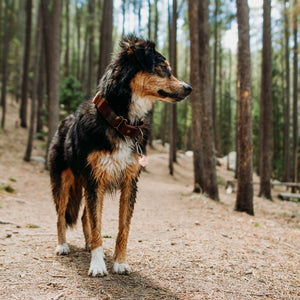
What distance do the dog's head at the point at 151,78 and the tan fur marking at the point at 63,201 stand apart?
66.6 inches

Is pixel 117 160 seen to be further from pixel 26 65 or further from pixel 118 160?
pixel 26 65

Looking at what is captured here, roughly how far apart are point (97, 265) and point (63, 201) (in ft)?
4.42

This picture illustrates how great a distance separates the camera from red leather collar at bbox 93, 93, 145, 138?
3.34 meters

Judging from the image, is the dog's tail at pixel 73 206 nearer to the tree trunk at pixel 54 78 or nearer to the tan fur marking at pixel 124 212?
the tan fur marking at pixel 124 212

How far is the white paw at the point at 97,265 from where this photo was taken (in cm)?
321

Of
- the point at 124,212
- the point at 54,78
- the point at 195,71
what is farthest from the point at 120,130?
the point at 54,78

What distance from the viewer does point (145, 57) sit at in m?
3.32

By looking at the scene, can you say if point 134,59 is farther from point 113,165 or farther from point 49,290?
point 49,290

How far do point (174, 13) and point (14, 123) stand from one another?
13.8 meters

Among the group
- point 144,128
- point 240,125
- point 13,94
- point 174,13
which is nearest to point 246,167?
point 240,125

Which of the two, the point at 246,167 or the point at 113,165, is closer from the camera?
the point at 113,165

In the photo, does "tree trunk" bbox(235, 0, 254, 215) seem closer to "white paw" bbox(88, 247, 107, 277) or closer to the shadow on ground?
the shadow on ground

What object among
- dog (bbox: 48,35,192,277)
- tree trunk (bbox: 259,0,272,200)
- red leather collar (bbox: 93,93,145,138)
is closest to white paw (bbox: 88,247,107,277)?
dog (bbox: 48,35,192,277)

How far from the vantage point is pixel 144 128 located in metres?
3.69
